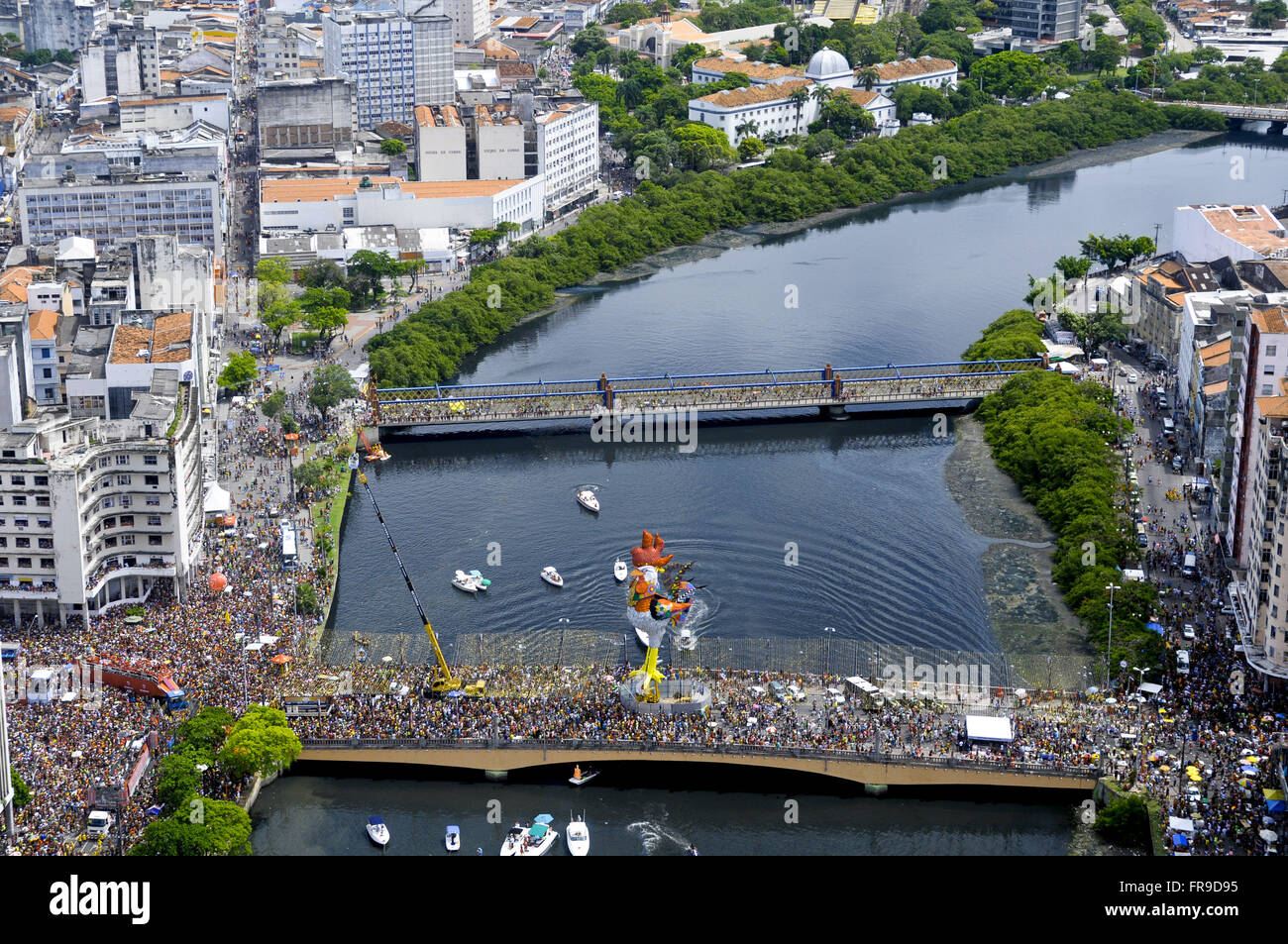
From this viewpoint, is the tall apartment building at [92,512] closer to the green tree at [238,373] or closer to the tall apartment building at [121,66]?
the green tree at [238,373]

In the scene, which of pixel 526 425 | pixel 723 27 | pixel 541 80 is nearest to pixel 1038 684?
pixel 526 425

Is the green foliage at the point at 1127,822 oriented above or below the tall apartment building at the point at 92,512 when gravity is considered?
below

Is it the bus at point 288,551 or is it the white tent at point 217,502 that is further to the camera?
the white tent at point 217,502

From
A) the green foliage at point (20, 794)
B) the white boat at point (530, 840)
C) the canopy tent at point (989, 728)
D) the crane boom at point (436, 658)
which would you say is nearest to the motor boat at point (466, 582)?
the crane boom at point (436, 658)

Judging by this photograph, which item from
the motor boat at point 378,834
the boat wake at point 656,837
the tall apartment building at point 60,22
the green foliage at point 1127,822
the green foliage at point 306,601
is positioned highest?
the tall apartment building at point 60,22

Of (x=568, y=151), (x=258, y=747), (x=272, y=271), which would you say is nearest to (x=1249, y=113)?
(x=568, y=151)

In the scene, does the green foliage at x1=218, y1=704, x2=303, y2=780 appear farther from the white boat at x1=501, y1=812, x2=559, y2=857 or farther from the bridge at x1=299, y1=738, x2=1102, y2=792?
the white boat at x1=501, y1=812, x2=559, y2=857

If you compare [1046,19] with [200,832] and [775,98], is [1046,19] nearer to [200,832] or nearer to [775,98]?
[775,98]
